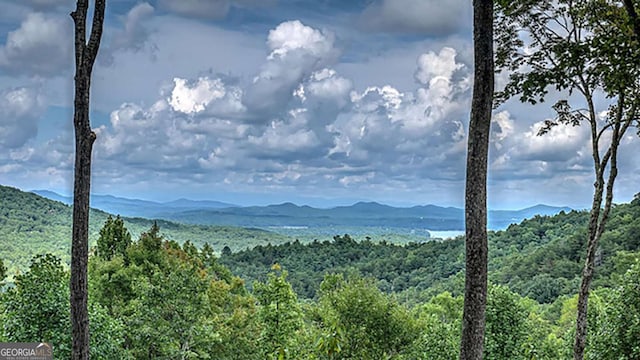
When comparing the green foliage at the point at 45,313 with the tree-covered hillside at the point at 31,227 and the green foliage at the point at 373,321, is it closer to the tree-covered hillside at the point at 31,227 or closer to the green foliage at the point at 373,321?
the green foliage at the point at 373,321

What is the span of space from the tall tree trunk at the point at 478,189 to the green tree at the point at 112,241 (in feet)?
75.7

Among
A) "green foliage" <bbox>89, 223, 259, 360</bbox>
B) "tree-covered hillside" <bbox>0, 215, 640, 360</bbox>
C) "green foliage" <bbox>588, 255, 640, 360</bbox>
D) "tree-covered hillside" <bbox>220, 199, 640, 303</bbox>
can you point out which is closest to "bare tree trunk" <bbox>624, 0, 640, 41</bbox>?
"tree-covered hillside" <bbox>0, 215, 640, 360</bbox>

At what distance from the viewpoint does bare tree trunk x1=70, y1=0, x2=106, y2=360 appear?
7004 mm

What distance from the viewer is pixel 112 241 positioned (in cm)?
2702

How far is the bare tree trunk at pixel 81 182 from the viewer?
7.00m

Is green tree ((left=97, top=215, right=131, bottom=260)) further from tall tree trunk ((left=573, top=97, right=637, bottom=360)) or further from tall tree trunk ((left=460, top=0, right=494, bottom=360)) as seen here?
tall tree trunk ((left=460, top=0, right=494, bottom=360))

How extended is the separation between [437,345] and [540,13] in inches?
617

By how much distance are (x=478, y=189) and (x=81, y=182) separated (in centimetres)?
459

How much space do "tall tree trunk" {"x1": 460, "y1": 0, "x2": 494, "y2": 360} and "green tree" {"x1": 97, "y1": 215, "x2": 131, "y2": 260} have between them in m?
23.1

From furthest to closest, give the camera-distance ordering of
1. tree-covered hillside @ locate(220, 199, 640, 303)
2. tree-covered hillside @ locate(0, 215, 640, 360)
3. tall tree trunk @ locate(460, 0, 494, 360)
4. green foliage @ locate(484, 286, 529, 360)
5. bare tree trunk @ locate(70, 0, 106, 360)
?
tree-covered hillside @ locate(220, 199, 640, 303)
green foliage @ locate(484, 286, 529, 360)
tree-covered hillside @ locate(0, 215, 640, 360)
bare tree trunk @ locate(70, 0, 106, 360)
tall tree trunk @ locate(460, 0, 494, 360)

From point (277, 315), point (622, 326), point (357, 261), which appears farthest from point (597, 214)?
point (357, 261)

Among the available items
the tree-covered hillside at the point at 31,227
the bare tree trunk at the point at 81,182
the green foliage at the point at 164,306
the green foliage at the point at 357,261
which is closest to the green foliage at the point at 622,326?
the bare tree trunk at the point at 81,182

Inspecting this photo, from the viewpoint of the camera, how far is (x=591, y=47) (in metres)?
8.30

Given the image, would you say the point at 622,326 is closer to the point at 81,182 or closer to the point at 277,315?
the point at 81,182
